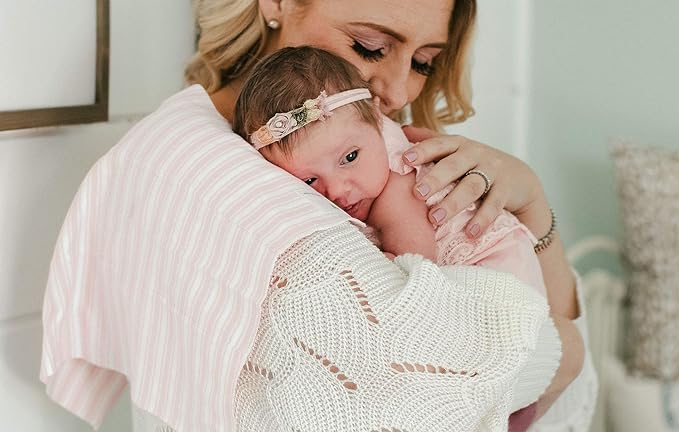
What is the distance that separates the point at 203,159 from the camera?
3.39 feet

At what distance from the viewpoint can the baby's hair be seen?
1126mm

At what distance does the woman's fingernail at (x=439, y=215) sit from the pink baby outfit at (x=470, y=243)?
3 centimetres

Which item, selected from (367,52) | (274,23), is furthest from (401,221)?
(274,23)

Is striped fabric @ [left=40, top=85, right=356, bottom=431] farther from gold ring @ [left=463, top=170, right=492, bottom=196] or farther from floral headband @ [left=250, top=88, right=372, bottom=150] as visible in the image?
gold ring @ [left=463, top=170, right=492, bottom=196]

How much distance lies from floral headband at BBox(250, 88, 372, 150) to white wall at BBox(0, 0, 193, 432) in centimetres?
41

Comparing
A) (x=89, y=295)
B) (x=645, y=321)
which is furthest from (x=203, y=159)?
(x=645, y=321)

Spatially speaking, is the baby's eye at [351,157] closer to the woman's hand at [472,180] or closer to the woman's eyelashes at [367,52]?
the woman's hand at [472,180]

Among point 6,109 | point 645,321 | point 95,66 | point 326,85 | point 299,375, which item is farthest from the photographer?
point 645,321

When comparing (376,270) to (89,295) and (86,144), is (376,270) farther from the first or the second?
(86,144)

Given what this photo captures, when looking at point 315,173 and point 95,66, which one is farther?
point 95,66

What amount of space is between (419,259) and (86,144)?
0.68 meters

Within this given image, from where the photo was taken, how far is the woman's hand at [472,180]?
125cm

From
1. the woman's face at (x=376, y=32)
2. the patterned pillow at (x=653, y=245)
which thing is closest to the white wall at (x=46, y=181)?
the woman's face at (x=376, y=32)

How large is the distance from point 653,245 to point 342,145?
4.34 feet
